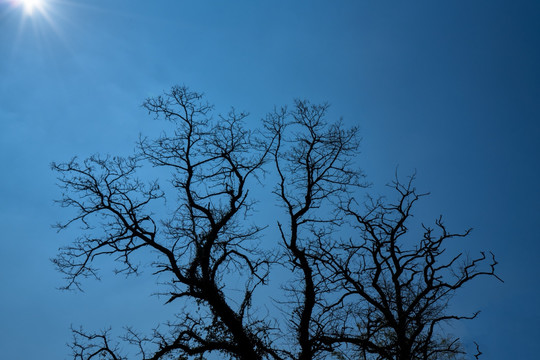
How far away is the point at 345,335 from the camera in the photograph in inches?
382

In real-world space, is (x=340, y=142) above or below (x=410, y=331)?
above

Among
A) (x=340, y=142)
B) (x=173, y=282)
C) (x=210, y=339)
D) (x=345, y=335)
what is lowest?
(x=345, y=335)

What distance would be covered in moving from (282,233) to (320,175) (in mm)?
2416

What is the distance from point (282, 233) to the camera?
1112 cm

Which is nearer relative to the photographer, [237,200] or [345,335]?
[345,335]

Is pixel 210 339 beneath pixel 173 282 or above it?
beneath

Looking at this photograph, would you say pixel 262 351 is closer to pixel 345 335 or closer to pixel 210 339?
pixel 210 339

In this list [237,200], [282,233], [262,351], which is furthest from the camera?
[237,200]

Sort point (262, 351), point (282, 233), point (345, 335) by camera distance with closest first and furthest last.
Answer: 1. point (345, 335)
2. point (262, 351)
3. point (282, 233)

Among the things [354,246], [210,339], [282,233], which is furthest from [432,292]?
[210,339]

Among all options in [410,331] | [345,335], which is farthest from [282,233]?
[410,331]

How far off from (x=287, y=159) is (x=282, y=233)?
2.55m

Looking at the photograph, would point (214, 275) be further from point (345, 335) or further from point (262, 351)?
point (345, 335)

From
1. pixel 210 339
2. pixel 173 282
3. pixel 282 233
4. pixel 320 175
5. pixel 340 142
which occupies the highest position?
pixel 340 142
